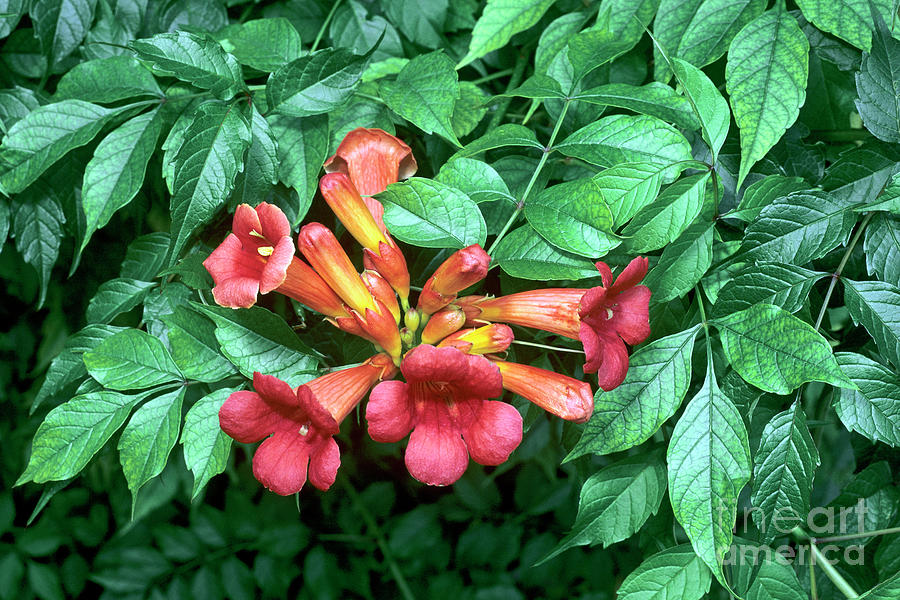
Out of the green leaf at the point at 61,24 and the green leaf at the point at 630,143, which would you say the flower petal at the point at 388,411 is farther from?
the green leaf at the point at 61,24

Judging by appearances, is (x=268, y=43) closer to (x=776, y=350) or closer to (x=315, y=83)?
(x=315, y=83)

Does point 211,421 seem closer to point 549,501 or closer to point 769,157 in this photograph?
point 769,157

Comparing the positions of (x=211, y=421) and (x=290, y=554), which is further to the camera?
(x=290, y=554)

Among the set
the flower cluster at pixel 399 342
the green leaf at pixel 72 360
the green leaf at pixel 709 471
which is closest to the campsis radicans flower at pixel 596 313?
the flower cluster at pixel 399 342

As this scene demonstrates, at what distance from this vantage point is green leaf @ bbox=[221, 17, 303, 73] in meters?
0.84

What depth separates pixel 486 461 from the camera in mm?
598

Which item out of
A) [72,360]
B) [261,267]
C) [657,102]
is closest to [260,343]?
[261,267]

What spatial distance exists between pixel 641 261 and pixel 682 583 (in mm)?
388

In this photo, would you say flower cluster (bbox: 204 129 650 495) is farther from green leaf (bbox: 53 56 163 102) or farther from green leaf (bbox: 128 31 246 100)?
green leaf (bbox: 53 56 163 102)

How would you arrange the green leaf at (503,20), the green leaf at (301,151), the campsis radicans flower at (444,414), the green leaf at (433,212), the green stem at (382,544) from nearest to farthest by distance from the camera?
the campsis radicans flower at (444,414), the green leaf at (433,212), the green leaf at (301,151), the green leaf at (503,20), the green stem at (382,544)

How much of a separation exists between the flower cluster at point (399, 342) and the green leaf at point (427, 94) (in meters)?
0.07

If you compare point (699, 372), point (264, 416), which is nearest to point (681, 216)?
point (699, 372)

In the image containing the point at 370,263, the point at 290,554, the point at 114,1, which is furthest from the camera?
the point at 290,554

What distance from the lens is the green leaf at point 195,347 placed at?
0.74 meters
